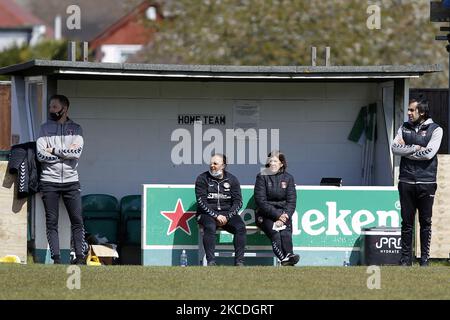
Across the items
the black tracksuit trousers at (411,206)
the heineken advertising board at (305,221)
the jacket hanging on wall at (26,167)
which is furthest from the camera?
the heineken advertising board at (305,221)

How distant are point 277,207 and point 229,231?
684 millimetres

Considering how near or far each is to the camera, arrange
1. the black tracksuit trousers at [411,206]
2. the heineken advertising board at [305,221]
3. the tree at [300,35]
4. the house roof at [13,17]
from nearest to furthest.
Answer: the black tracksuit trousers at [411,206]
the heineken advertising board at [305,221]
the tree at [300,35]
the house roof at [13,17]

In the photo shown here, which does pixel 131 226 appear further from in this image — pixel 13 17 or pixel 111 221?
pixel 13 17

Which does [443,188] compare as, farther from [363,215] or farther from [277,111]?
[277,111]

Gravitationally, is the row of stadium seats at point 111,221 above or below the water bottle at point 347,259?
above

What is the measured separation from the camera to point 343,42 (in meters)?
44.1

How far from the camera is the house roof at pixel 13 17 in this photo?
76312 millimetres

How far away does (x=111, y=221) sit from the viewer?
18453 millimetres

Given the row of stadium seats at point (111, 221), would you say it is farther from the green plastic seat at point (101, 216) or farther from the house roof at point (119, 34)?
the house roof at point (119, 34)

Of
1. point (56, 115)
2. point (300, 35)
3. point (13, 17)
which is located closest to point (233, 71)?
point (56, 115)

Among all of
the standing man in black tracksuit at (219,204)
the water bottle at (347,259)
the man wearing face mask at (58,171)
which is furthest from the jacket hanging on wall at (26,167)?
the water bottle at (347,259)

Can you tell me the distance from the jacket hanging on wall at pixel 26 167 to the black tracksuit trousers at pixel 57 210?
211 mm

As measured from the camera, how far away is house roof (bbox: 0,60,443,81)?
17.0 metres
